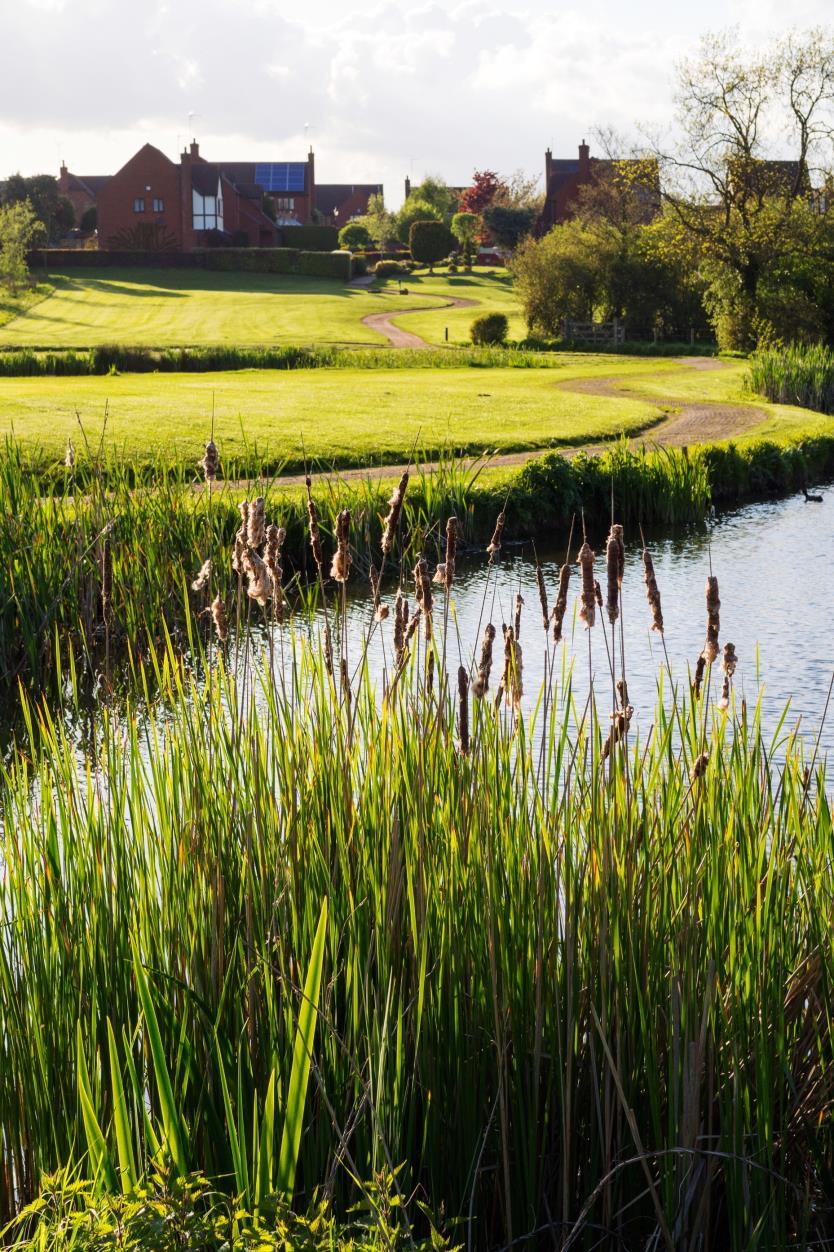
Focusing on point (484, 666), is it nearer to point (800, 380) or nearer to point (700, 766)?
point (700, 766)

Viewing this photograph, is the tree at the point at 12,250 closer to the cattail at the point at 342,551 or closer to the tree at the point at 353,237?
the tree at the point at 353,237

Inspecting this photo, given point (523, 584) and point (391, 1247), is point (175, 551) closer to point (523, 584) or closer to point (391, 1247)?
point (523, 584)

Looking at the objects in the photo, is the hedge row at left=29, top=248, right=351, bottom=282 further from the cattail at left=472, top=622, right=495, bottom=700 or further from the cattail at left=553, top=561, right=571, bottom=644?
the cattail at left=472, top=622, right=495, bottom=700

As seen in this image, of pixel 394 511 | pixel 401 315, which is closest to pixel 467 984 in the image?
pixel 394 511

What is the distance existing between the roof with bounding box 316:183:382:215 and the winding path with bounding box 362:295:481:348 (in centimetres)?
5393

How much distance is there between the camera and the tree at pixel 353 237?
93375 mm

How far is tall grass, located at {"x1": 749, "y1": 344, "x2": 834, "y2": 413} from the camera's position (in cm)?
2908

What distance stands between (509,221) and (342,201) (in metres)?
39.6

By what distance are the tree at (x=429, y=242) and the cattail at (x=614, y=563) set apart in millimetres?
86209

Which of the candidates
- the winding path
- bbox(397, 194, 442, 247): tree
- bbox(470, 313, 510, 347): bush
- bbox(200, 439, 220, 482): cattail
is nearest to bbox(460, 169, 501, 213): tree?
bbox(397, 194, 442, 247): tree

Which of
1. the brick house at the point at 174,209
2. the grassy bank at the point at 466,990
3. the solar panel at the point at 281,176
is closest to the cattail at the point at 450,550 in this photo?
the grassy bank at the point at 466,990

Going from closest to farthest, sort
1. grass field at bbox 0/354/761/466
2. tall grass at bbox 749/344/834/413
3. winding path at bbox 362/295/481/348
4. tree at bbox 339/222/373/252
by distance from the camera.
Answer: grass field at bbox 0/354/761/466 < tall grass at bbox 749/344/834/413 < winding path at bbox 362/295/481/348 < tree at bbox 339/222/373/252

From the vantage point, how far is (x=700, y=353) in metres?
47.5

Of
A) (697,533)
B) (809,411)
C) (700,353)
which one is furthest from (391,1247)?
(700,353)
